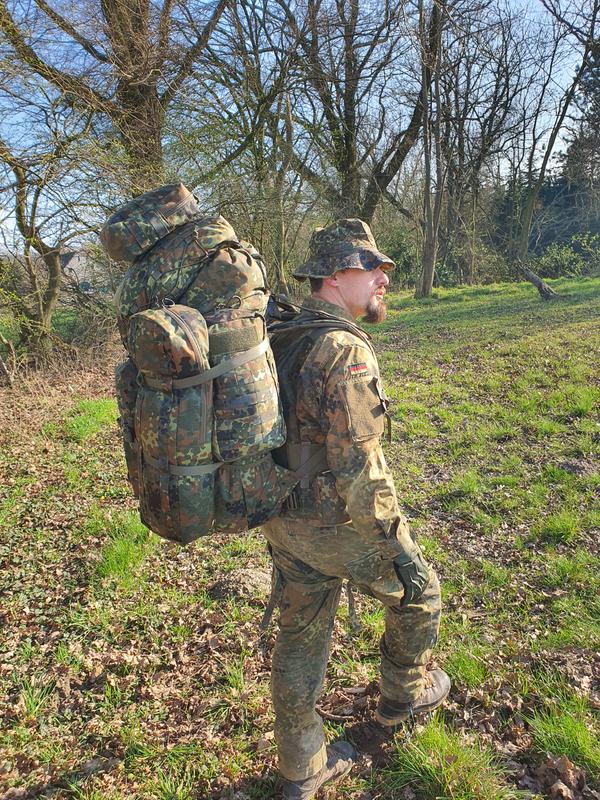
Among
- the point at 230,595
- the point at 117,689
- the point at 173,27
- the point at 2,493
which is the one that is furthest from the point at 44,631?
the point at 173,27

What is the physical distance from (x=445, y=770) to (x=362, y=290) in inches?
89.9

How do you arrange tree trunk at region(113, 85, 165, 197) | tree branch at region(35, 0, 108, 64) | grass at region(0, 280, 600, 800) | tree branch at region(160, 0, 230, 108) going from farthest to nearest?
tree branch at region(160, 0, 230, 108) → tree trunk at region(113, 85, 165, 197) → tree branch at region(35, 0, 108, 64) → grass at region(0, 280, 600, 800)

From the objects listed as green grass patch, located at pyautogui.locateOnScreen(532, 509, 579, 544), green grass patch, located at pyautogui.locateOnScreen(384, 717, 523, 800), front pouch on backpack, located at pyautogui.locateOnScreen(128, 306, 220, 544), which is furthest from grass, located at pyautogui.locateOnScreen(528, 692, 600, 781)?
front pouch on backpack, located at pyautogui.locateOnScreen(128, 306, 220, 544)

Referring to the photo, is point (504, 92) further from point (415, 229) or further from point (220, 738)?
point (220, 738)

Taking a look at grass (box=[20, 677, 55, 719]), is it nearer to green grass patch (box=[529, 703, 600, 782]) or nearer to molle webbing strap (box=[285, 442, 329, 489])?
molle webbing strap (box=[285, 442, 329, 489])

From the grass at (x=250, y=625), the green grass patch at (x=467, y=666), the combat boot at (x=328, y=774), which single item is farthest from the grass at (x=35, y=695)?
the green grass patch at (x=467, y=666)

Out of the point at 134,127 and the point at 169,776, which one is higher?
the point at 134,127

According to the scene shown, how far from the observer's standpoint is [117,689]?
10.1 feet

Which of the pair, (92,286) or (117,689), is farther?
(92,286)

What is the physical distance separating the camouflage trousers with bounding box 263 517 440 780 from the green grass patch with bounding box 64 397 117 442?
572 cm

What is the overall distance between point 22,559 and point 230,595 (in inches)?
75.6

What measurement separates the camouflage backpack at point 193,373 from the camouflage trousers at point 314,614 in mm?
319

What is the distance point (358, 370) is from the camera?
1955 mm

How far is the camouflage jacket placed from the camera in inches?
76.3
